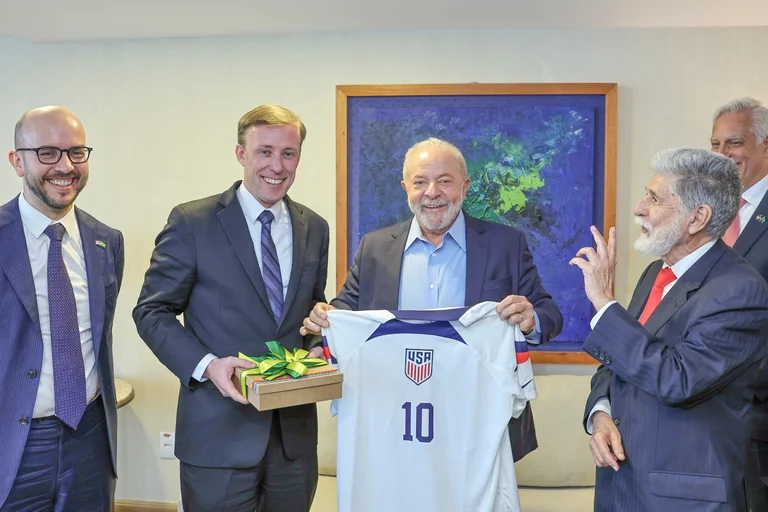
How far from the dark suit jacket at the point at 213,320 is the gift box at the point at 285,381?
21cm

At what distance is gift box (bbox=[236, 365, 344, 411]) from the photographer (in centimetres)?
180

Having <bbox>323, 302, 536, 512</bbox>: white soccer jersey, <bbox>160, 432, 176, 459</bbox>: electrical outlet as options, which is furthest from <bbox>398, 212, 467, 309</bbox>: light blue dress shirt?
<bbox>160, 432, 176, 459</bbox>: electrical outlet

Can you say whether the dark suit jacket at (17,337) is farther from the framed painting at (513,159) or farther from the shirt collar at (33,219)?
the framed painting at (513,159)

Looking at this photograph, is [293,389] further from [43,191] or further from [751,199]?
[751,199]

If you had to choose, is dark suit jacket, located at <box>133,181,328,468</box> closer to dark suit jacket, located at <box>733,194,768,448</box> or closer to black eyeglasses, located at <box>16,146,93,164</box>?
black eyeglasses, located at <box>16,146,93,164</box>

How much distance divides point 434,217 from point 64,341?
4.23ft

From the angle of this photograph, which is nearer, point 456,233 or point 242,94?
point 456,233

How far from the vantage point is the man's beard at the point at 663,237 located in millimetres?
1734

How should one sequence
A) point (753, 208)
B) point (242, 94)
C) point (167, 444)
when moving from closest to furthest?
point (753, 208) < point (242, 94) < point (167, 444)

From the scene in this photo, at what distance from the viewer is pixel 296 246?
2258 millimetres

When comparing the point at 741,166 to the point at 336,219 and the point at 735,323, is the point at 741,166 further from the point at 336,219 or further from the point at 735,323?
the point at 336,219

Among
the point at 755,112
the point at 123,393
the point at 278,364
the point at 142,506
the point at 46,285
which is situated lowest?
the point at 142,506

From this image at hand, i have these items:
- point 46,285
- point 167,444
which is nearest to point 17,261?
point 46,285

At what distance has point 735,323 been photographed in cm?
158
